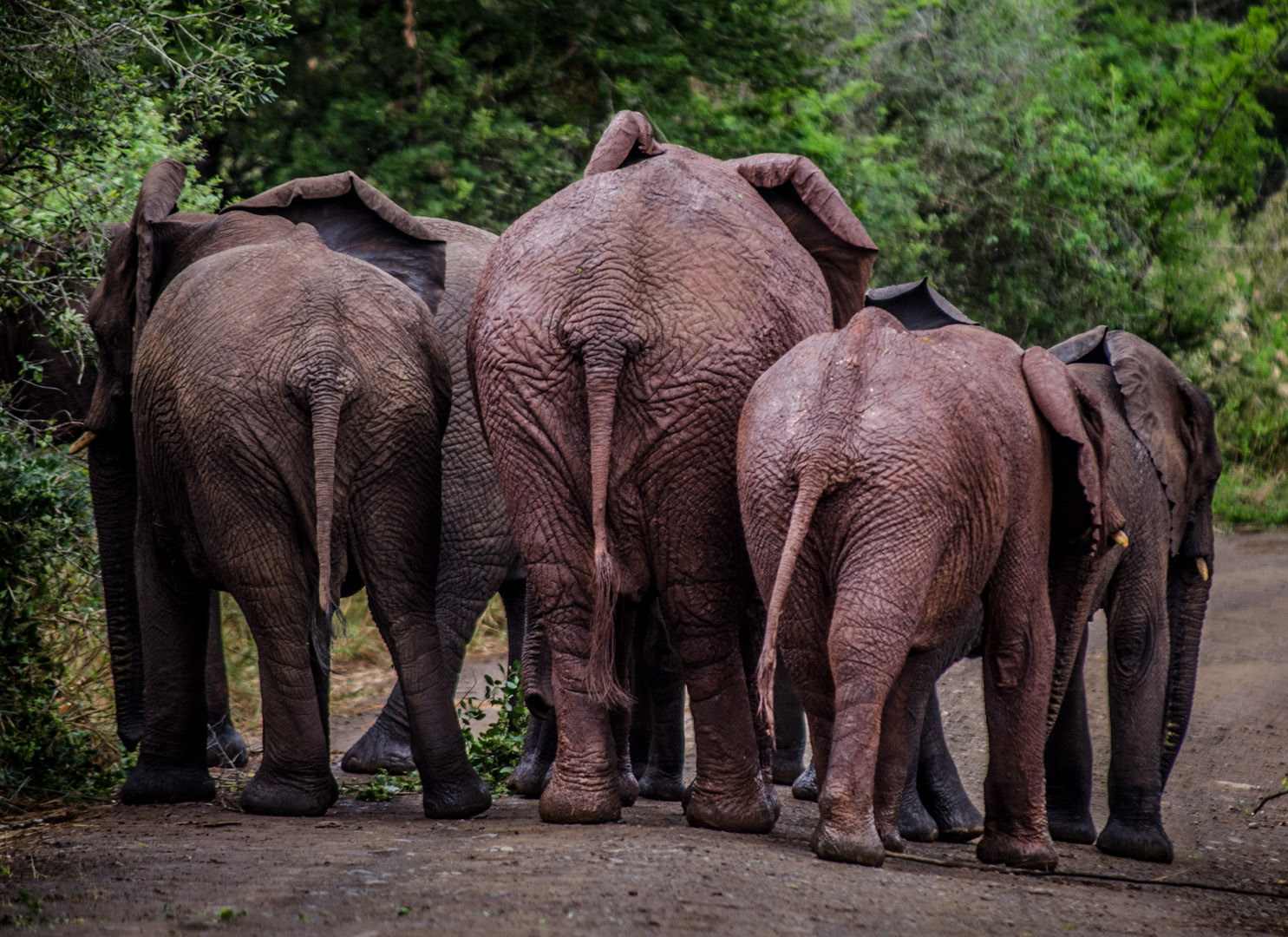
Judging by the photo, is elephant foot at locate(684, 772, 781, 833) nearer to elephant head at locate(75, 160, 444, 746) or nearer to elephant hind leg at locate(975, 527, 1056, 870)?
elephant hind leg at locate(975, 527, 1056, 870)

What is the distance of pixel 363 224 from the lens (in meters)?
6.70

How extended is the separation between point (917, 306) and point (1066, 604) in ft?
4.53

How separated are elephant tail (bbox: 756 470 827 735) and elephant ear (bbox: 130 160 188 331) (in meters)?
3.10

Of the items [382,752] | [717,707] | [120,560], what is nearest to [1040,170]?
[382,752]

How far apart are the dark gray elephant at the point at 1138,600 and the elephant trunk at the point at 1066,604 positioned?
0.08 m

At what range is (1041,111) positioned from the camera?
15070mm

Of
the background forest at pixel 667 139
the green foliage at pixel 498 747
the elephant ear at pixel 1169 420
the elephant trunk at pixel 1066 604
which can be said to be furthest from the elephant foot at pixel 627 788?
the elephant ear at pixel 1169 420

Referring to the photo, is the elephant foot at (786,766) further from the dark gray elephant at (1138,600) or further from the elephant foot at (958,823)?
the dark gray elephant at (1138,600)

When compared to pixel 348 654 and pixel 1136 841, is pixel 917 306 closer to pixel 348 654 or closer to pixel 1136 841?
pixel 1136 841

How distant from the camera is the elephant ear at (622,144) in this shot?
5.88 meters

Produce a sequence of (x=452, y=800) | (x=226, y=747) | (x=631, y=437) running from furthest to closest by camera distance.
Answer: (x=226, y=747), (x=452, y=800), (x=631, y=437)

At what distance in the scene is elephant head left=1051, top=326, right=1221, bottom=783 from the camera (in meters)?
6.77

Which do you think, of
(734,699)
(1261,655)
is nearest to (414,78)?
(1261,655)

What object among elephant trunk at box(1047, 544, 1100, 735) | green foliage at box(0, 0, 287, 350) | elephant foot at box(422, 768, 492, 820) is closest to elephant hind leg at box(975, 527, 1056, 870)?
elephant trunk at box(1047, 544, 1100, 735)
